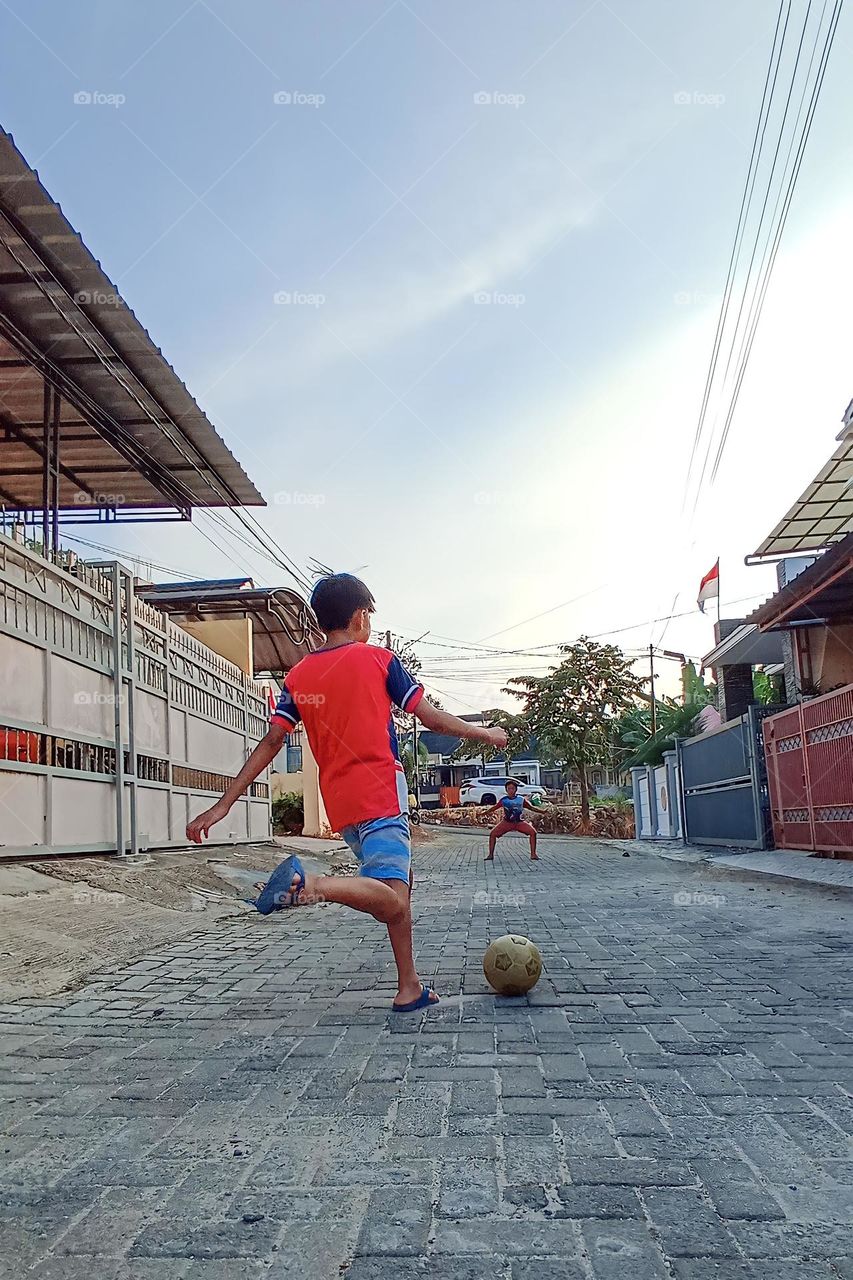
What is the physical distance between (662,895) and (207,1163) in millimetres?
7117

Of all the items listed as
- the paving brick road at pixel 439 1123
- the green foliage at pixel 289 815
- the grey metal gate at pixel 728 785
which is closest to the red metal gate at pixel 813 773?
the grey metal gate at pixel 728 785

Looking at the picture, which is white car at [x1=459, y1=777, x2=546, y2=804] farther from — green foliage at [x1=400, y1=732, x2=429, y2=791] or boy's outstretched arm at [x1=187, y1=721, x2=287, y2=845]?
boy's outstretched arm at [x1=187, y1=721, x2=287, y2=845]

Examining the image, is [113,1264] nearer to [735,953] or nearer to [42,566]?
[735,953]

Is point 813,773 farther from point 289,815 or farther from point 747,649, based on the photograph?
point 289,815

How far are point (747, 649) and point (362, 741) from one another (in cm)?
1608

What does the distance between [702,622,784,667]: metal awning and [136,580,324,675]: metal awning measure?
7.86m

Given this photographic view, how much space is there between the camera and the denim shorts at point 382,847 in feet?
12.3

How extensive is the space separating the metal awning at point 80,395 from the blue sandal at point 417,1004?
5506mm

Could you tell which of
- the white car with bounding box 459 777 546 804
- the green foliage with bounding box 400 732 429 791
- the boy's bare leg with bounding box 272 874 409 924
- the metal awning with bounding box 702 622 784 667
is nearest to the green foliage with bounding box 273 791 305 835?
the green foliage with bounding box 400 732 429 791

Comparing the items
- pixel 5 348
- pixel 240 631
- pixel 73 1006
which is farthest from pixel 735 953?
pixel 240 631

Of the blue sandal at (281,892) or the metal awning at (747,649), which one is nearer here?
the blue sandal at (281,892)

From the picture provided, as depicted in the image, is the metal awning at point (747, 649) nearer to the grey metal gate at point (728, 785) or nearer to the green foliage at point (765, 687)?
the green foliage at point (765, 687)

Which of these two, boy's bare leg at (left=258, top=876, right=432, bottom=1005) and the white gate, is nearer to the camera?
boy's bare leg at (left=258, top=876, right=432, bottom=1005)

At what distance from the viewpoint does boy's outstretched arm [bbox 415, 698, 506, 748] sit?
12.8 feet
